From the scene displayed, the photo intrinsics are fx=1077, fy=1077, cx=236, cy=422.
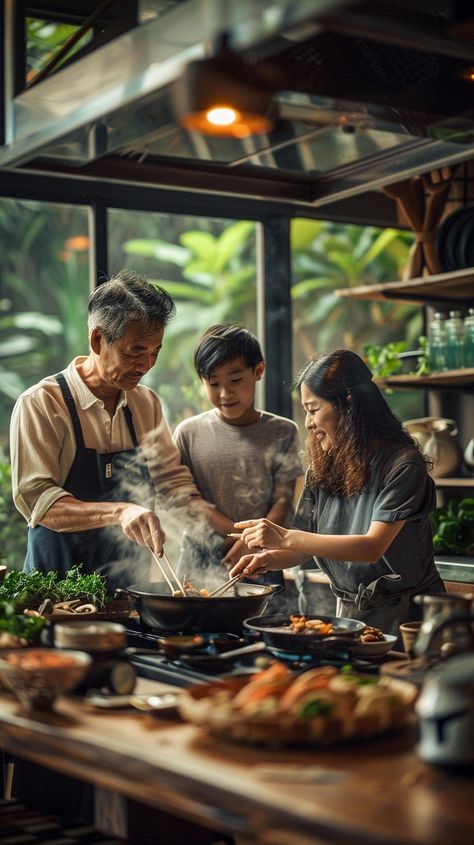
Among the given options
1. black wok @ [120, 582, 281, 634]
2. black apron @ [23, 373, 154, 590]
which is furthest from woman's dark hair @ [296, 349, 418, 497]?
black wok @ [120, 582, 281, 634]

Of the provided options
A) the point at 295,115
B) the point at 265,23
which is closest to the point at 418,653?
the point at 265,23

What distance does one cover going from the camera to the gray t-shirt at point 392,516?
3146 millimetres

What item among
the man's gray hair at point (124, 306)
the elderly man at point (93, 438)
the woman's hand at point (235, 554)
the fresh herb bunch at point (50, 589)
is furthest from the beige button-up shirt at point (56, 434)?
the woman's hand at point (235, 554)

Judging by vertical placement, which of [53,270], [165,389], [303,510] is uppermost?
[53,270]

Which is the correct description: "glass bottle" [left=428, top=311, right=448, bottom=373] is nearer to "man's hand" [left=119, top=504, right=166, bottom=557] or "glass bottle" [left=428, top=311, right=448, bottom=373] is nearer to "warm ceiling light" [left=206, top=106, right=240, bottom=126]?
"man's hand" [left=119, top=504, right=166, bottom=557]

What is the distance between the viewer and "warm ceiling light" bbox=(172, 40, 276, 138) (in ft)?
6.88

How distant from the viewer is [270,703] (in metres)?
1.76

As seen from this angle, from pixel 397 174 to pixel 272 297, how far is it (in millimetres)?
2103

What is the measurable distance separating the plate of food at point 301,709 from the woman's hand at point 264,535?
1127 millimetres

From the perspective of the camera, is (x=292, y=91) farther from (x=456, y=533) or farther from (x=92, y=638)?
(x=456, y=533)

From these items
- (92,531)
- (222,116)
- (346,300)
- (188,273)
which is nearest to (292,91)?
(222,116)

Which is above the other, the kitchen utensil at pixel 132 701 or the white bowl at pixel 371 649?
the white bowl at pixel 371 649

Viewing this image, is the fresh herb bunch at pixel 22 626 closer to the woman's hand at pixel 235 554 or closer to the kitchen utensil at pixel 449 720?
the woman's hand at pixel 235 554

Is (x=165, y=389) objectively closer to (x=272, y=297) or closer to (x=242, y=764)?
(x=272, y=297)
